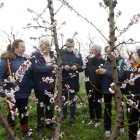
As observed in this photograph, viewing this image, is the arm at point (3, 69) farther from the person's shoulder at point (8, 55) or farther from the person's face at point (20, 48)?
the person's face at point (20, 48)

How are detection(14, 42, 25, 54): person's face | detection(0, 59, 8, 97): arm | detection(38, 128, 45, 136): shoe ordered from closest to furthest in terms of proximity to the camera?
1. detection(0, 59, 8, 97): arm
2. detection(14, 42, 25, 54): person's face
3. detection(38, 128, 45, 136): shoe

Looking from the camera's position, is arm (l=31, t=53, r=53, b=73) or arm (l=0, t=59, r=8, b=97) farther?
arm (l=31, t=53, r=53, b=73)

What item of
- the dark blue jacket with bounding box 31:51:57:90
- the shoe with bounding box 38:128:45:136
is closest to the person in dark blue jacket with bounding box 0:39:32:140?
the dark blue jacket with bounding box 31:51:57:90

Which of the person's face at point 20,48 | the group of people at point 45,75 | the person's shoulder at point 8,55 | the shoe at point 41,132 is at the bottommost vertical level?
the shoe at point 41,132

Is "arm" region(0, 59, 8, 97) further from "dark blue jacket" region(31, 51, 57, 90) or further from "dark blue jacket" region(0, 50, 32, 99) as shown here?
"dark blue jacket" region(31, 51, 57, 90)

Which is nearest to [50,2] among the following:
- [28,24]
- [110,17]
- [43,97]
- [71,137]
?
[28,24]

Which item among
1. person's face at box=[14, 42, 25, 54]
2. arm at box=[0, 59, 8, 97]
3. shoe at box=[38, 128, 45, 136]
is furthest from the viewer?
shoe at box=[38, 128, 45, 136]

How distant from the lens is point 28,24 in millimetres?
1882

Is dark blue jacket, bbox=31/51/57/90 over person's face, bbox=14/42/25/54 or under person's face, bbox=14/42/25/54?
under

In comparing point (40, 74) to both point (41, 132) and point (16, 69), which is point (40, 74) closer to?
point (16, 69)

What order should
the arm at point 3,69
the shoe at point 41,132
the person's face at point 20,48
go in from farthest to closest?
the shoe at point 41,132, the person's face at point 20,48, the arm at point 3,69

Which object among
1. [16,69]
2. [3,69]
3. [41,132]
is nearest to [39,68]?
[16,69]

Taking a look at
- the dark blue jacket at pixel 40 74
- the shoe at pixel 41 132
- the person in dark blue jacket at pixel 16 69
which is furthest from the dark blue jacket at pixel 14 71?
the shoe at pixel 41 132

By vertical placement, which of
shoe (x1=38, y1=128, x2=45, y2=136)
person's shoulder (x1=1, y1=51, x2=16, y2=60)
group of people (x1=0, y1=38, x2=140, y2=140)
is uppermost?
person's shoulder (x1=1, y1=51, x2=16, y2=60)
